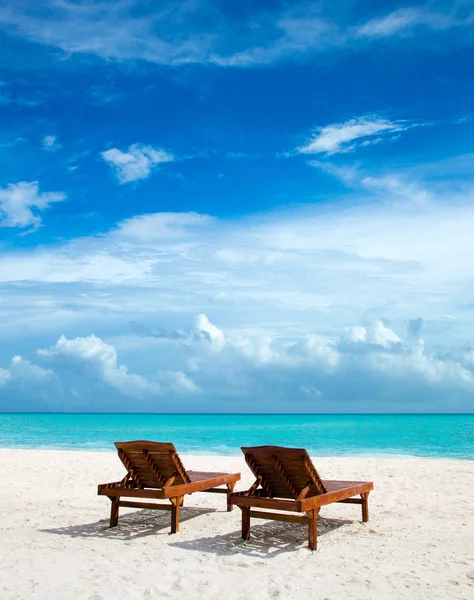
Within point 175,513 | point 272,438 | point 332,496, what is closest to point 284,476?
point 332,496

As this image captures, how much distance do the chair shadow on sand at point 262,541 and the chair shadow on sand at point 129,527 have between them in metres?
0.69

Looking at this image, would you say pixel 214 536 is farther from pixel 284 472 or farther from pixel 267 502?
pixel 284 472

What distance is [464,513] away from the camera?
393 inches

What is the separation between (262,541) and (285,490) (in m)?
0.72

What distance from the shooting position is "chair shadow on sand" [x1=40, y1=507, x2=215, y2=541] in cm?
806

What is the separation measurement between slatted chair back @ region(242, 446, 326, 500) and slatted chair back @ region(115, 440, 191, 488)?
3.48 ft

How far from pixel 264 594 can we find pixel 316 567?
1.10 meters

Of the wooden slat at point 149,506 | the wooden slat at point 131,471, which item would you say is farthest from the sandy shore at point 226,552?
the wooden slat at point 131,471

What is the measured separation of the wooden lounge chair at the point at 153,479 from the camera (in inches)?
314

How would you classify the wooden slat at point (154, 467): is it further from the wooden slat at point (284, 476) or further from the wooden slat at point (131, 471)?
the wooden slat at point (284, 476)

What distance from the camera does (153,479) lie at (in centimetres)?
823

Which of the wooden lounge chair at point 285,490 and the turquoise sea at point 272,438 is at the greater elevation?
the wooden lounge chair at point 285,490

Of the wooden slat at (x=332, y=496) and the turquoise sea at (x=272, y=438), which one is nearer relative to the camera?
the wooden slat at (x=332, y=496)

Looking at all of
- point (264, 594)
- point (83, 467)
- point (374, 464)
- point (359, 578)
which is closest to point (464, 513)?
point (359, 578)
